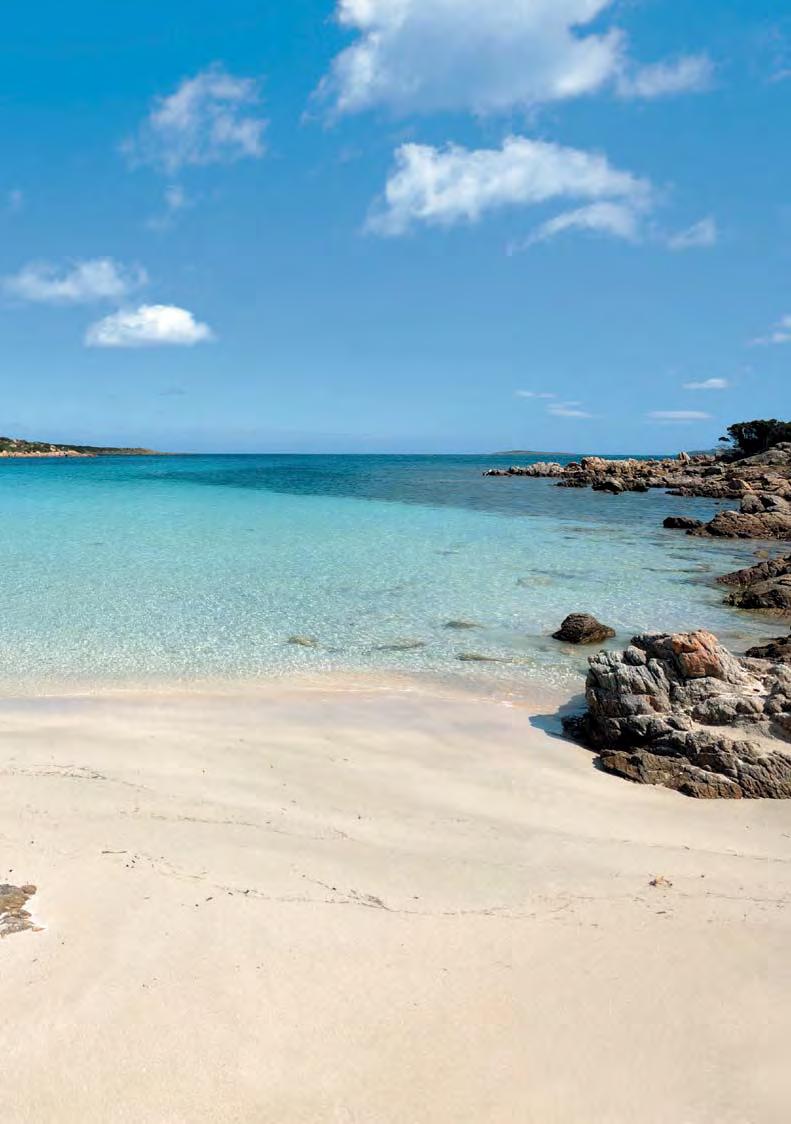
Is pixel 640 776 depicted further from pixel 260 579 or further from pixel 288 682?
pixel 260 579

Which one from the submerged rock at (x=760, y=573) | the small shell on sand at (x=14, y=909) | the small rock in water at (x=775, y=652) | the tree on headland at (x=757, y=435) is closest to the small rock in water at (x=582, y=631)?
the small rock in water at (x=775, y=652)

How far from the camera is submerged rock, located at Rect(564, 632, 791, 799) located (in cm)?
657

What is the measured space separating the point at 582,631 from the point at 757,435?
6381 cm

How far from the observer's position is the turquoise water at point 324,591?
36.2ft

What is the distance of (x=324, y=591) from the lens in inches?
628

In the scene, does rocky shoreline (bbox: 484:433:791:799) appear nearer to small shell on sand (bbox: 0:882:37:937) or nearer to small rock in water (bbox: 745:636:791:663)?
small rock in water (bbox: 745:636:791:663)

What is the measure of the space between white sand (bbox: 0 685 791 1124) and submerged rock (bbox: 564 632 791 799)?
1.06 ft

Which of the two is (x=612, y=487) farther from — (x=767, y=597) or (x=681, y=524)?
Result: (x=767, y=597)

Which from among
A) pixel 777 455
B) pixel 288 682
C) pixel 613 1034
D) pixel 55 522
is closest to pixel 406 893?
pixel 613 1034

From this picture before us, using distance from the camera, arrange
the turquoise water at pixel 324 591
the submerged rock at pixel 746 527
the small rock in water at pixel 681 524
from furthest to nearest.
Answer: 1. the small rock in water at pixel 681 524
2. the submerged rock at pixel 746 527
3. the turquoise water at pixel 324 591

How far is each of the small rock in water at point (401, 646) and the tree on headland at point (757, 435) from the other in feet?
199

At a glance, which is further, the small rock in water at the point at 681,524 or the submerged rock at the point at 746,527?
the small rock in water at the point at 681,524

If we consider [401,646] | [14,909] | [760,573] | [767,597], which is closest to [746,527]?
[760,573]

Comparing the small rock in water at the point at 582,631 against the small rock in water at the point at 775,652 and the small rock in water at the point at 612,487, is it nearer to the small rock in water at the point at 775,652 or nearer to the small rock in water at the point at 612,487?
the small rock in water at the point at 775,652
